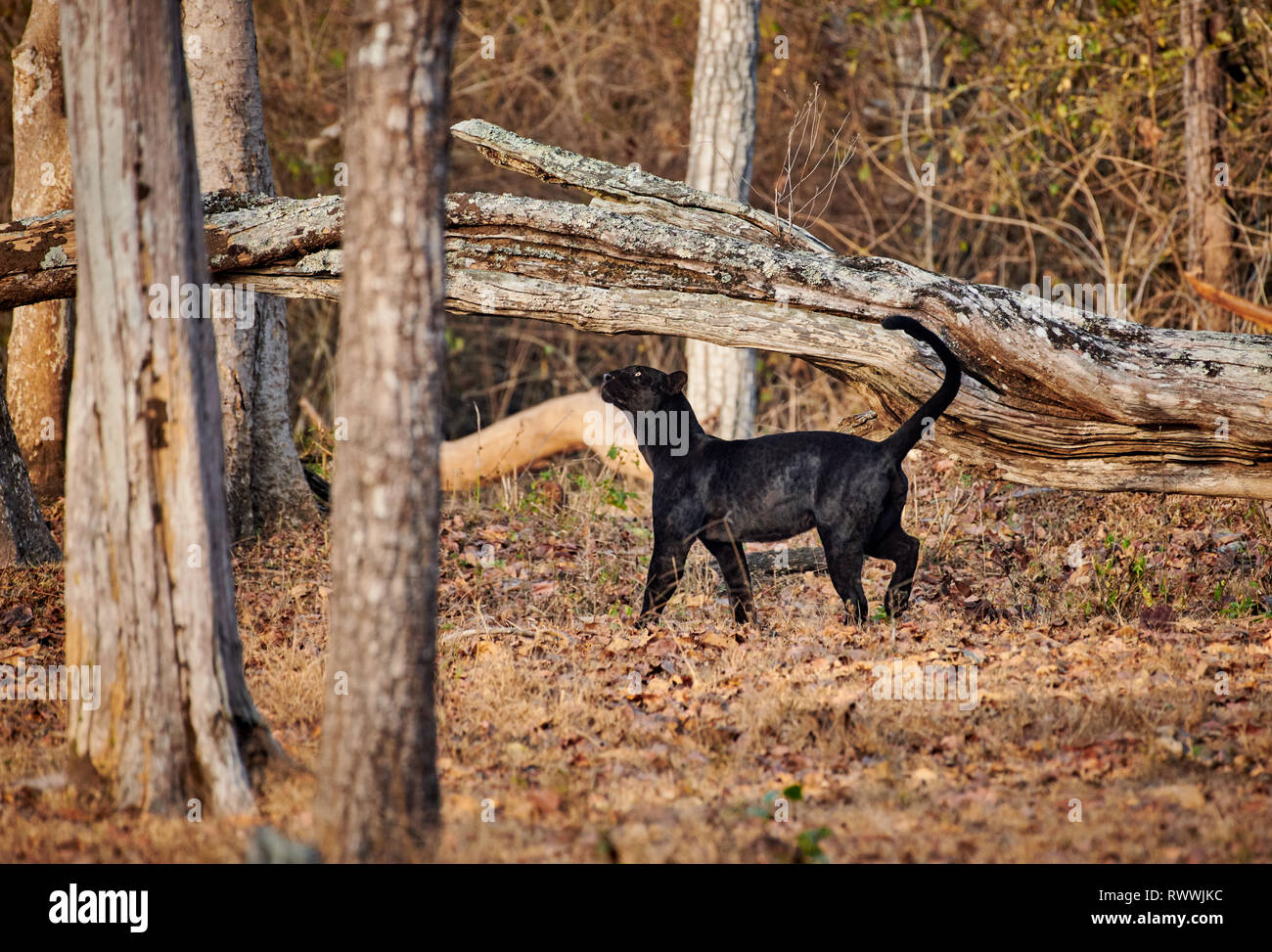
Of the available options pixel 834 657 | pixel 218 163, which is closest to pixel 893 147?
pixel 218 163

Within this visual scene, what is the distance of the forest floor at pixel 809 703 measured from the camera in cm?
393

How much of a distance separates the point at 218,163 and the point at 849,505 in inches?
215

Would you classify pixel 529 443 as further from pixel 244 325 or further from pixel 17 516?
pixel 17 516

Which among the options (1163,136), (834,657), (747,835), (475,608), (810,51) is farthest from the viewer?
(810,51)

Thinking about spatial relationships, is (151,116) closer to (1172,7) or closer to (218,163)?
(218,163)

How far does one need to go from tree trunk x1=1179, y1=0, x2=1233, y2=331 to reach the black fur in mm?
5966

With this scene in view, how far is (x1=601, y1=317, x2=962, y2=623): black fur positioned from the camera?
6.50 m

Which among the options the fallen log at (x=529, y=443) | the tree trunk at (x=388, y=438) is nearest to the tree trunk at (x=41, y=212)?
the fallen log at (x=529, y=443)

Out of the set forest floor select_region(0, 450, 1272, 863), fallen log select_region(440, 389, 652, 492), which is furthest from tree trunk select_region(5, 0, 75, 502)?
fallen log select_region(440, 389, 652, 492)

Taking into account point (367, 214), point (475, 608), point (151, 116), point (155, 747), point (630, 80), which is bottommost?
point (475, 608)

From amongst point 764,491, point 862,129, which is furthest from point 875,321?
point 862,129

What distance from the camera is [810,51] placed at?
14711 millimetres

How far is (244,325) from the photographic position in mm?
8703

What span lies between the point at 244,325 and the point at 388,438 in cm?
582
